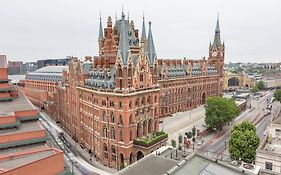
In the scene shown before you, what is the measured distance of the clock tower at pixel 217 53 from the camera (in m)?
145

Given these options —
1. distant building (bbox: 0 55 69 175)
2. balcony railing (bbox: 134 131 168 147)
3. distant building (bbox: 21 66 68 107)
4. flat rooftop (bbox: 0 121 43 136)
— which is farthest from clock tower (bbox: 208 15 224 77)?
flat rooftop (bbox: 0 121 43 136)

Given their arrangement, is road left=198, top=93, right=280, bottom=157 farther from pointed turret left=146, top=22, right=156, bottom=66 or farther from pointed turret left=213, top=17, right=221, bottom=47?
pointed turret left=213, top=17, right=221, bottom=47

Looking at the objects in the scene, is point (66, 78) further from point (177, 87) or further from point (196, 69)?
point (196, 69)

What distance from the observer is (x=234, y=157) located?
196 ft

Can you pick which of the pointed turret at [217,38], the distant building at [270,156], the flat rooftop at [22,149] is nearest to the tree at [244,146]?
the distant building at [270,156]

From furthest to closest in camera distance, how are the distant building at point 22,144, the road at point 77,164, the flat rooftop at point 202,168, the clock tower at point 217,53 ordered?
the clock tower at point 217,53 < the road at point 77,164 < the distant building at point 22,144 < the flat rooftop at point 202,168

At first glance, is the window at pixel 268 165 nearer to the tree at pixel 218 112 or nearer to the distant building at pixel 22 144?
the distant building at pixel 22 144

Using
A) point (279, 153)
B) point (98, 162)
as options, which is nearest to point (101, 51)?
point (98, 162)

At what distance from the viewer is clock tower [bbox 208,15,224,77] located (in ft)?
477

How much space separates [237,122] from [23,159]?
89.3 meters

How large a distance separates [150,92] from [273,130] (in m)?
32.3

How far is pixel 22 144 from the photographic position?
47.2 m

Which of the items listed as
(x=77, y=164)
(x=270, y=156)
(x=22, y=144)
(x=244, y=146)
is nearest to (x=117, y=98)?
(x=77, y=164)

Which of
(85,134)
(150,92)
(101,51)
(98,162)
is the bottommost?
(98,162)
